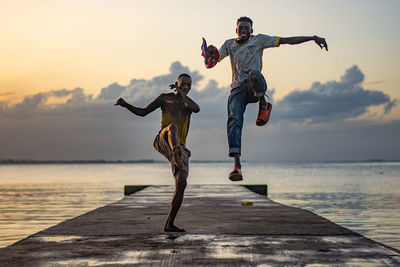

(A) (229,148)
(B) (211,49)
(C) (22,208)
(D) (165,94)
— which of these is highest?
(B) (211,49)

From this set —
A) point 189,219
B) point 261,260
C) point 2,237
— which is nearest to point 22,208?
point 2,237

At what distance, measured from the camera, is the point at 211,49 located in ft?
26.7

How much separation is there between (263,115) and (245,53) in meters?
0.95

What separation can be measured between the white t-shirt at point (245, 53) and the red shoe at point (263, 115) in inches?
20.4

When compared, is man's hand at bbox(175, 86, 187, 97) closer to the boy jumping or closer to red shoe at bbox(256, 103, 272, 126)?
the boy jumping

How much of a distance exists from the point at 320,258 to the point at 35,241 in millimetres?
4026

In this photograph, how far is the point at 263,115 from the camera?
26.1ft

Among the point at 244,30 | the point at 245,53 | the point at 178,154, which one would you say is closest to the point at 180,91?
the point at 178,154

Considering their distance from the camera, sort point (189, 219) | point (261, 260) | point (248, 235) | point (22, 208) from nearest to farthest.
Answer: point (261, 260) < point (248, 235) < point (189, 219) < point (22, 208)

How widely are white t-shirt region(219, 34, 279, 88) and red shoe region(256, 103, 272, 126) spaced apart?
0.52m

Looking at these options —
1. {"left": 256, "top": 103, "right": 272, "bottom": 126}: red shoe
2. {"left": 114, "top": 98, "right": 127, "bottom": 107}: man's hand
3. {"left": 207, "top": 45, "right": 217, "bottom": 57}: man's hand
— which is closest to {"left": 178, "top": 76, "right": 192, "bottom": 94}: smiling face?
{"left": 207, "top": 45, "right": 217, "bottom": 57}: man's hand

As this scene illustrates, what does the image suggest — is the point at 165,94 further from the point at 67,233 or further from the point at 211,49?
the point at 67,233

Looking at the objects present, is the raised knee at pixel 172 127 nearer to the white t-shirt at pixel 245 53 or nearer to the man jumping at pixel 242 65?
the man jumping at pixel 242 65

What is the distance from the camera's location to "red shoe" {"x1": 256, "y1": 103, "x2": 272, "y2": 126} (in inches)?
313
